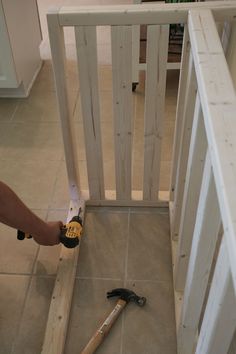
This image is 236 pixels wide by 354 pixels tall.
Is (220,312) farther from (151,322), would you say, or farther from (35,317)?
(35,317)

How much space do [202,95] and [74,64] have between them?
2091mm

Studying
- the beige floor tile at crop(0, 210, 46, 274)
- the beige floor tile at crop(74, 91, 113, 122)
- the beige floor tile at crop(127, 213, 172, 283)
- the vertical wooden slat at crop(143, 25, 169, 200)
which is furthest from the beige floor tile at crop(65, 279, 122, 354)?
the beige floor tile at crop(74, 91, 113, 122)

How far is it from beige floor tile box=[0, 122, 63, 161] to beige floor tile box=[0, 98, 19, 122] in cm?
7

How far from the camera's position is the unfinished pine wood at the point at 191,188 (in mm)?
919

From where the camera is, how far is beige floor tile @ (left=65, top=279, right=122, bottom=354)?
4.17 feet

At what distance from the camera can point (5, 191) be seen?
1164 mm

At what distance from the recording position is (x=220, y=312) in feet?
2.22

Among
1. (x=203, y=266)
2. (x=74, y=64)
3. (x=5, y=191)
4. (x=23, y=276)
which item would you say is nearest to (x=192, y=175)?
(x=203, y=266)

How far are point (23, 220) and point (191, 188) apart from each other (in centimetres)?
57

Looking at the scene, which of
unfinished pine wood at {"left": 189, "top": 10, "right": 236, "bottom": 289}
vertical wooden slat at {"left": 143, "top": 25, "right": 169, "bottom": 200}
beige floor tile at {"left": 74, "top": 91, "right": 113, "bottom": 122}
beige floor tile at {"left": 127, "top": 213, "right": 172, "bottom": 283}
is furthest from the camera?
beige floor tile at {"left": 74, "top": 91, "right": 113, "bottom": 122}

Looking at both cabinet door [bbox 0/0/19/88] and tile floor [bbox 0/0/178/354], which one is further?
cabinet door [bbox 0/0/19/88]

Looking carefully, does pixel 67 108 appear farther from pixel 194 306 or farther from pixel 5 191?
pixel 194 306

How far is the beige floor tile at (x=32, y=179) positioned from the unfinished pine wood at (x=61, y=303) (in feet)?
1.17

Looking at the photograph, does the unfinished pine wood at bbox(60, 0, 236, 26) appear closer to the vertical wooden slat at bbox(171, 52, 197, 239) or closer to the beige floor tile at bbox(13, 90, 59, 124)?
the vertical wooden slat at bbox(171, 52, 197, 239)
